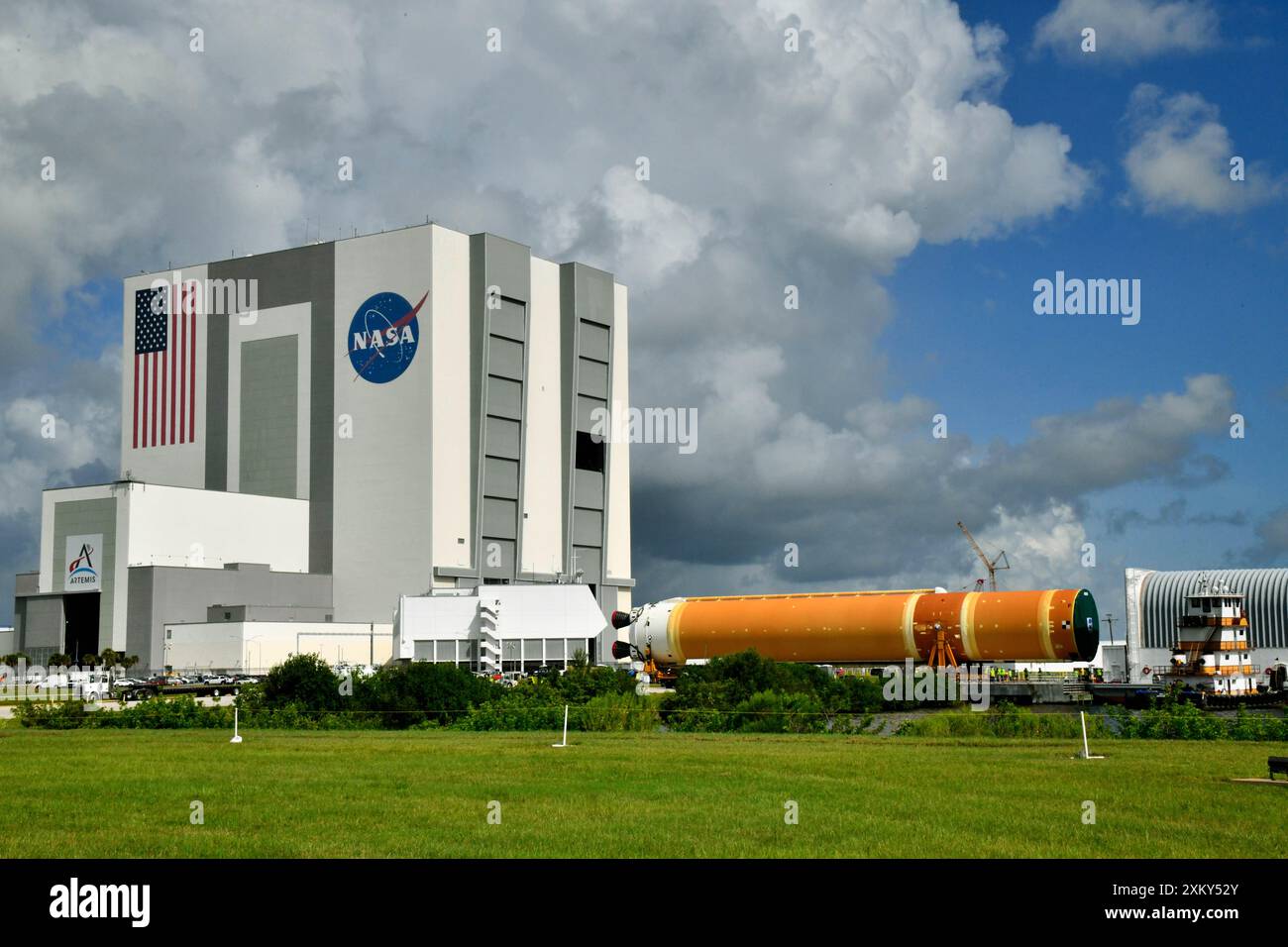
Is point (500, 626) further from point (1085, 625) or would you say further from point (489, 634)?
point (1085, 625)

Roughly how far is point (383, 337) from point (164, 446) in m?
29.8

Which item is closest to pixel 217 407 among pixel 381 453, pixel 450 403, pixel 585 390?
pixel 381 453

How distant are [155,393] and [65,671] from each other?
3728cm

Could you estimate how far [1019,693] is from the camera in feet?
191

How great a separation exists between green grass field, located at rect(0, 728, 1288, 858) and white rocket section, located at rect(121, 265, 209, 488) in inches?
4031

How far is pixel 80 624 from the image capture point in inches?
4537

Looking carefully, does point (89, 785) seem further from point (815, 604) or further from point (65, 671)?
point (65, 671)

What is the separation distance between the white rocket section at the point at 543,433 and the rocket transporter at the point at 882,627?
57979mm

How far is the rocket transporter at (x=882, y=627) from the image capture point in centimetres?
5575
